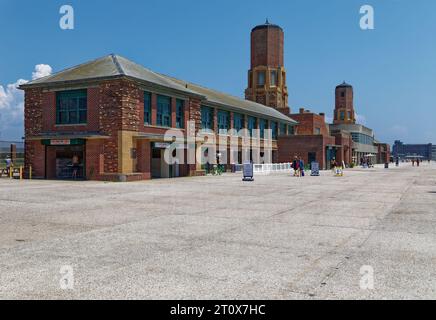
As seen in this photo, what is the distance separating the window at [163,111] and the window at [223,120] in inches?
511

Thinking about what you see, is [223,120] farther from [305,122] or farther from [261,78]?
[261,78]

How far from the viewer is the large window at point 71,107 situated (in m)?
28.5

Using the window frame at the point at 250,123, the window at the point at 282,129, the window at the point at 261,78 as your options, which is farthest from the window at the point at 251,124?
the window at the point at 261,78

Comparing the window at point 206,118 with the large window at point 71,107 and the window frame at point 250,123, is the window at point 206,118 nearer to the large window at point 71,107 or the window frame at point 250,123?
the window frame at point 250,123

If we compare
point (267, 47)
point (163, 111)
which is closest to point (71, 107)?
point (163, 111)

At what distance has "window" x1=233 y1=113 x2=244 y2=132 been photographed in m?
48.1

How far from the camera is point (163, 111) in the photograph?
1238 inches

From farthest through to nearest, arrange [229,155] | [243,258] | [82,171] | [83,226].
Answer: [229,155], [82,171], [83,226], [243,258]

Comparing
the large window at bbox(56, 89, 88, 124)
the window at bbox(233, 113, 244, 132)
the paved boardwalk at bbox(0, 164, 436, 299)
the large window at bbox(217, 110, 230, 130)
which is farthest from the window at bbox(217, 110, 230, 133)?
the paved boardwalk at bbox(0, 164, 436, 299)

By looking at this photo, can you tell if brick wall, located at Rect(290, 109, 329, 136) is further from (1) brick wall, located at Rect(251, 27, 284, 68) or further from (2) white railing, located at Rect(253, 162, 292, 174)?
(2) white railing, located at Rect(253, 162, 292, 174)
